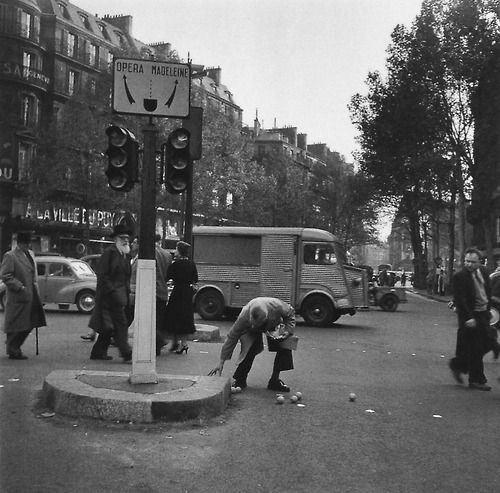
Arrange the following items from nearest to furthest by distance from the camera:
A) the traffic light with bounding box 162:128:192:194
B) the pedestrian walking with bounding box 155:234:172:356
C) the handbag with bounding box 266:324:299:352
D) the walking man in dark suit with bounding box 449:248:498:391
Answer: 1. the traffic light with bounding box 162:128:192:194
2. the handbag with bounding box 266:324:299:352
3. the walking man in dark suit with bounding box 449:248:498:391
4. the pedestrian walking with bounding box 155:234:172:356

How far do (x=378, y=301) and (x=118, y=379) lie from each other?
1942cm

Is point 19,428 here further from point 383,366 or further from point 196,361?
point 383,366

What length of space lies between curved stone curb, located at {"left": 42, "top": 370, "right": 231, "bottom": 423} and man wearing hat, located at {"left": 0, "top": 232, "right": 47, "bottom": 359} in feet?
9.13

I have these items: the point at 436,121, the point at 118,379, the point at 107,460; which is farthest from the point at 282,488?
the point at 436,121

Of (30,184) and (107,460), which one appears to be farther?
(30,184)

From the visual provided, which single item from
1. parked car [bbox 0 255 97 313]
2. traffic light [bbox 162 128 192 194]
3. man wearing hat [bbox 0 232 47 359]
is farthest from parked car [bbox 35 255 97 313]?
traffic light [bbox 162 128 192 194]

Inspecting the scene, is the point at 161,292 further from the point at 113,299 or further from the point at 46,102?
the point at 46,102

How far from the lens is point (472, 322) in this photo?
8.76m

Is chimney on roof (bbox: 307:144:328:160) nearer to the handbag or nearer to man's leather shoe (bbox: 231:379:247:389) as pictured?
man's leather shoe (bbox: 231:379:247:389)

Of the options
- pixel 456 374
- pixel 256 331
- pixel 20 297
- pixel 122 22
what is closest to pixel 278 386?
pixel 256 331

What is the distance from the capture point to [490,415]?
7.14 meters

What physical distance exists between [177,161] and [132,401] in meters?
2.38

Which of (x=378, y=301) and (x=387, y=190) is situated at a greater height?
(x=387, y=190)

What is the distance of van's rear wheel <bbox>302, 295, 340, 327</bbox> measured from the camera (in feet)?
59.3
